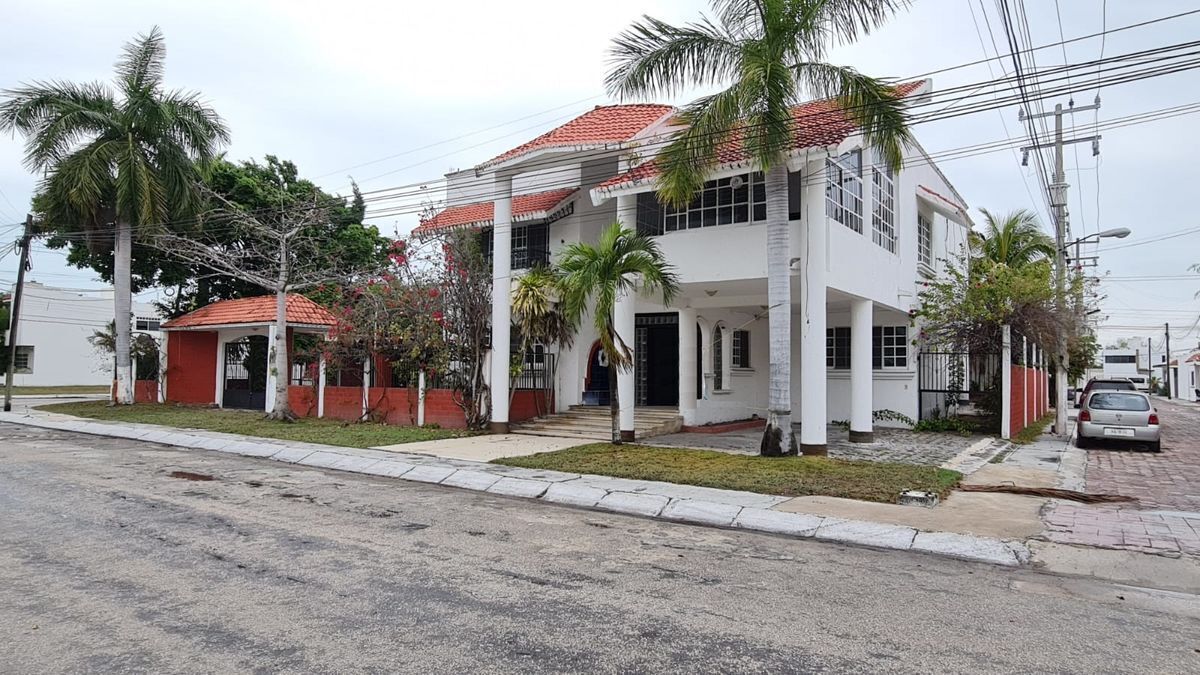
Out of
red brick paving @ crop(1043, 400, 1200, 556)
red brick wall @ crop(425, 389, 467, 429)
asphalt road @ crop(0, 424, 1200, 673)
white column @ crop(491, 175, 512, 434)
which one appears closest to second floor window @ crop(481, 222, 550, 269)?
white column @ crop(491, 175, 512, 434)

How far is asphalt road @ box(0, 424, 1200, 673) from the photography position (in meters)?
4.22

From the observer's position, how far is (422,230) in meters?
19.3

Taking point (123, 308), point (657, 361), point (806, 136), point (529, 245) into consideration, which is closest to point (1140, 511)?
point (806, 136)

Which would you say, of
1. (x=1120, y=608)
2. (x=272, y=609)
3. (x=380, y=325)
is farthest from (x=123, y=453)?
(x=1120, y=608)

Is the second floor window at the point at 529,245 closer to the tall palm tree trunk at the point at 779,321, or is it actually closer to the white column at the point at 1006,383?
the tall palm tree trunk at the point at 779,321

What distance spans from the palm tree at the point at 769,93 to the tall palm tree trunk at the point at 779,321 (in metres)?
0.02

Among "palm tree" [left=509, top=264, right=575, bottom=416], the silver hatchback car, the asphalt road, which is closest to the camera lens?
the asphalt road

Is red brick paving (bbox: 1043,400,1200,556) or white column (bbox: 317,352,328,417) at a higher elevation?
white column (bbox: 317,352,328,417)

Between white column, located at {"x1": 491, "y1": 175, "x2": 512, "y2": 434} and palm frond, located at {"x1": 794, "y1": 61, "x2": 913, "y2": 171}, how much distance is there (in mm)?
7413

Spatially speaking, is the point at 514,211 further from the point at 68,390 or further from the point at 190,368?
the point at 68,390

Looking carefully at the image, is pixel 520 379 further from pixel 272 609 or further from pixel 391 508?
pixel 272 609

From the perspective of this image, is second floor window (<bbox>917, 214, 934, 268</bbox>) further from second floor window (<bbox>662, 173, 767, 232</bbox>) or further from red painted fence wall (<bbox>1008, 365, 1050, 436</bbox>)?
second floor window (<bbox>662, 173, 767, 232</bbox>)

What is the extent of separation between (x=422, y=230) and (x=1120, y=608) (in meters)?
16.9

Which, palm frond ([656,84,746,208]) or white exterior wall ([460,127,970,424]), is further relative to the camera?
white exterior wall ([460,127,970,424])
